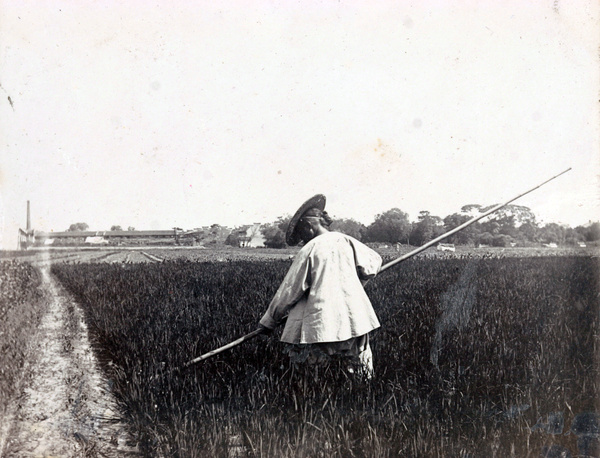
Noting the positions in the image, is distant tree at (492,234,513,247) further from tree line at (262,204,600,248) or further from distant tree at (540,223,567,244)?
distant tree at (540,223,567,244)

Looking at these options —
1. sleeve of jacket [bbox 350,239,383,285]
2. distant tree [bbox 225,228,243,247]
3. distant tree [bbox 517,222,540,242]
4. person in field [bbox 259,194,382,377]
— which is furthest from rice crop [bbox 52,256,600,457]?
distant tree [bbox 225,228,243,247]

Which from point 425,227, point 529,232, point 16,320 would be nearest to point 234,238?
point 16,320

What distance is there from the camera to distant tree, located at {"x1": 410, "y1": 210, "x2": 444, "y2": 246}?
18.4ft

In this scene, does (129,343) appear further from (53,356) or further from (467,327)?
(467,327)

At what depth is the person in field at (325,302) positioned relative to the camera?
2.61m

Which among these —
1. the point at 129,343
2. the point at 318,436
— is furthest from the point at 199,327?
the point at 318,436

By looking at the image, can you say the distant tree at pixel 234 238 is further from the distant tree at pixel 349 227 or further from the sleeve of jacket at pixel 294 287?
the sleeve of jacket at pixel 294 287

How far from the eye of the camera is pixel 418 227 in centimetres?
620

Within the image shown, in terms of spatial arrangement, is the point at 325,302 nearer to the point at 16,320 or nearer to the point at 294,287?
the point at 294,287

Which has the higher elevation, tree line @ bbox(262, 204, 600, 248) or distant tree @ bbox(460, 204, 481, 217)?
distant tree @ bbox(460, 204, 481, 217)

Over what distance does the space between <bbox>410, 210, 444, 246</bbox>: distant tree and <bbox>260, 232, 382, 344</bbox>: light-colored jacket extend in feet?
9.47

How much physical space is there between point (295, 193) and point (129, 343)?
2.12 metres

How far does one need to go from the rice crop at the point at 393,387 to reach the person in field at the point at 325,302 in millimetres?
139

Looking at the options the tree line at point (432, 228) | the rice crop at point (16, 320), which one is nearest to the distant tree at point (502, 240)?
the tree line at point (432, 228)
